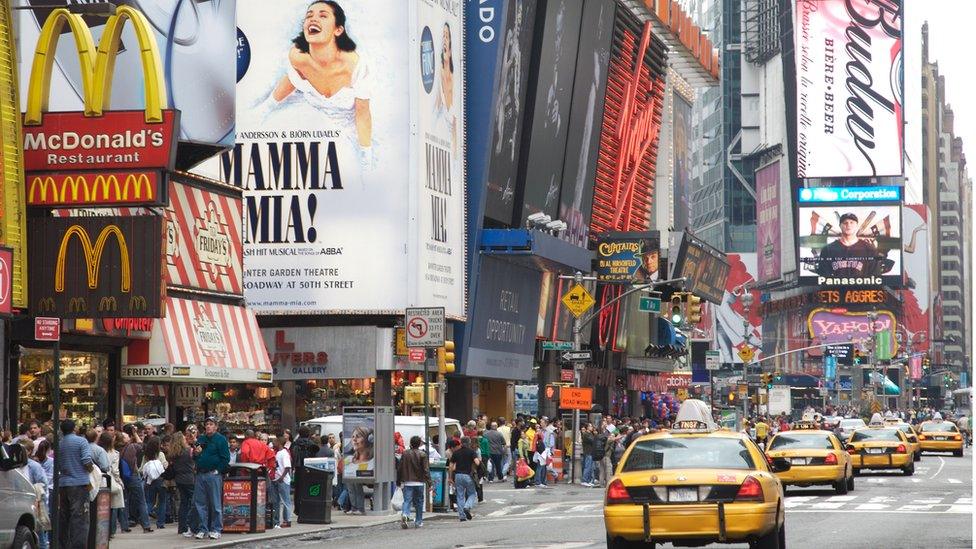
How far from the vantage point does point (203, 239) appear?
116ft

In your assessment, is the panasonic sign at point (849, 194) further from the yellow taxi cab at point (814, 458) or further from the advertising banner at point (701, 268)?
the yellow taxi cab at point (814, 458)

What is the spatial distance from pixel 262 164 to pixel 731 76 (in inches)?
5810

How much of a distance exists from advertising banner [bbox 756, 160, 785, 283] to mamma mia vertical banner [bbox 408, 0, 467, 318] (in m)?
130

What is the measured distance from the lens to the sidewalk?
2419 cm

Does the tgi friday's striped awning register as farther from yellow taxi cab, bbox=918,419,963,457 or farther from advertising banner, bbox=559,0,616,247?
yellow taxi cab, bbox=918,419,963,457

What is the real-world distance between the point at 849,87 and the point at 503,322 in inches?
4784

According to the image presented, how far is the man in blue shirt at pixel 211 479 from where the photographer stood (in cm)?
2553

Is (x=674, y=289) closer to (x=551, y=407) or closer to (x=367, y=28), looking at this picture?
(x=551, y=407)

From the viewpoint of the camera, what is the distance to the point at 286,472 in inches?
1120

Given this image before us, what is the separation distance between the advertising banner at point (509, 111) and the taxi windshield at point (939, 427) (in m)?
21.2

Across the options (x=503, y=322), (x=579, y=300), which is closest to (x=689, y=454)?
(x=579, y=300)

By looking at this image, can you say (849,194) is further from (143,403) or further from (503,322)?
(143,403)

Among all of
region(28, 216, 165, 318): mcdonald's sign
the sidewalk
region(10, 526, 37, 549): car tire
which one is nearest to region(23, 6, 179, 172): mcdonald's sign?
region(28, 216, 165, 318): mcdonald's sign

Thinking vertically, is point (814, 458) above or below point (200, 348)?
below
